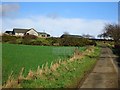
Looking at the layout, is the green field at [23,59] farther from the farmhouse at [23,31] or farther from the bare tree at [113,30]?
the farmhouse at [23,31]

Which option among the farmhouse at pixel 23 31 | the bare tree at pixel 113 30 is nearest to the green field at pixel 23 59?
the bare tree at pixel 113 30

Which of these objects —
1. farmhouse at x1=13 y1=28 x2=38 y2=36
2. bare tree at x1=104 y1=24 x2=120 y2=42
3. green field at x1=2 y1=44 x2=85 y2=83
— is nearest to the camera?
green field at x1=2 y1=44 x2=85 y2=83

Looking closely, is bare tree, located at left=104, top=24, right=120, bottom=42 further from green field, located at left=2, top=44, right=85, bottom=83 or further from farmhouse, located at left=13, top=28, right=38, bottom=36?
green field, located at left=2, top=44, right=85, bottom=83

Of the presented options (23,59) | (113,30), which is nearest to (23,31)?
(113,30)

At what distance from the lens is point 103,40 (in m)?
159

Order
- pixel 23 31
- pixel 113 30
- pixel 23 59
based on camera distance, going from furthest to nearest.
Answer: pixel 23 31 < pixel 113 30 < pixel 23 59

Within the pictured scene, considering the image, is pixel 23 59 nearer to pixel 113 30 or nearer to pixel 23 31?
pixel 113 30

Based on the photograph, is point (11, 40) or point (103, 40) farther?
point (103, 40)

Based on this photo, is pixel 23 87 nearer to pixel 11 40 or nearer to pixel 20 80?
pixel 20 80

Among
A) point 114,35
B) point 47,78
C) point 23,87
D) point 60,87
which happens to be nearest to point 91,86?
point 60,87

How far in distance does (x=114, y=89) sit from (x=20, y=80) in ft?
16.5

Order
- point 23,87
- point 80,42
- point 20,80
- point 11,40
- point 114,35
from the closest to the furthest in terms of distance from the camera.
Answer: point 23,87
point 20,80
point 11,40
point 80,42
point 114,35

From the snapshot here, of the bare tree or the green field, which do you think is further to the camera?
the bare tree

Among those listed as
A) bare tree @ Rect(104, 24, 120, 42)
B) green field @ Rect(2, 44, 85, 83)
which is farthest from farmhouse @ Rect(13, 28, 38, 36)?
green field @ Rect(2, 44, 85, 83)
